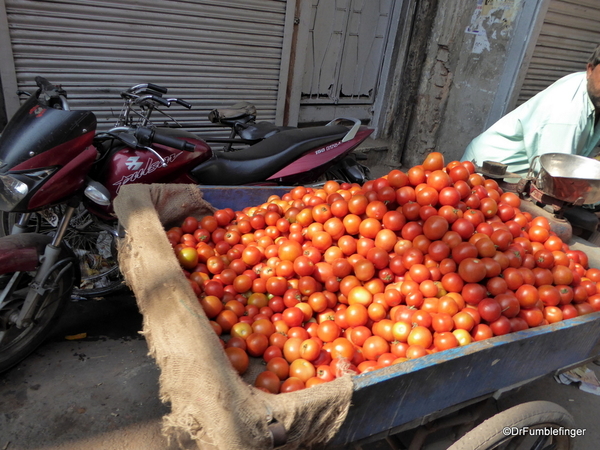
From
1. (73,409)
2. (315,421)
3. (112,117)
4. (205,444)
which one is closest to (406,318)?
(315,421)

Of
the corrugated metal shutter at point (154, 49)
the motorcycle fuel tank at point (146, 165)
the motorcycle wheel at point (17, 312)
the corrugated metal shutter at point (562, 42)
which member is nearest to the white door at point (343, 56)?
the corrugated metal shutter at point (154, 49)

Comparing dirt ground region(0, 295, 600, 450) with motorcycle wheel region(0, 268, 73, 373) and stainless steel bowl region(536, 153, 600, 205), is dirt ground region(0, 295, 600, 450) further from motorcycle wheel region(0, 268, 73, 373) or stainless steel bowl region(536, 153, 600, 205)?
stainless steel bowl region(536, 153, 600, 205)

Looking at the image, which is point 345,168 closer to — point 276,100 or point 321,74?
point 276,100

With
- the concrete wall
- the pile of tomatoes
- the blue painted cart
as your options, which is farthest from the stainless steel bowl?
the concrete wall

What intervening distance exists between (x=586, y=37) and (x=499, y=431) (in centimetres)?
671

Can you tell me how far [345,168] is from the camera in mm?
3869

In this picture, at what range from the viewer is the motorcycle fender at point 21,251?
2221 millimetres

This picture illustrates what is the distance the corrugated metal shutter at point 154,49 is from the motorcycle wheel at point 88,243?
1.66 m

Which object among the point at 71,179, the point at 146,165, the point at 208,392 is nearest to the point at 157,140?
the point at 146,165

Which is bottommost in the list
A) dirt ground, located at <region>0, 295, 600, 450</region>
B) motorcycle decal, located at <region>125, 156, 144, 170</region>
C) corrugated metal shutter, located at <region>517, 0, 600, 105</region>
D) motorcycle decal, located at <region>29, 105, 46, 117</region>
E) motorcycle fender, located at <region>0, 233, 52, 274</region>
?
dirt ground, located at <region>0, 295, 600, 450</region>

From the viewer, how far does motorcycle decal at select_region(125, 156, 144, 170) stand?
267 cm

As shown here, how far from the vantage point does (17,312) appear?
2422 millimetres

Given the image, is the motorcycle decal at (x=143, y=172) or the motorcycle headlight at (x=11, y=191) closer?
the motorcycle headlight at (x=11, y=191)

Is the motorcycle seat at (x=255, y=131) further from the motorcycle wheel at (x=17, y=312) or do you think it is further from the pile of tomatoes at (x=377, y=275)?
the motorcycle wheel at (x=17, y=312)
